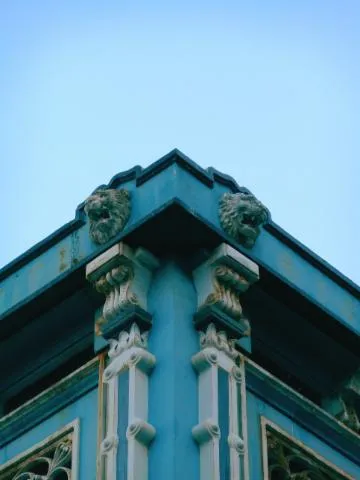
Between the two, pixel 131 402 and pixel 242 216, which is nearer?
pixel 131 402

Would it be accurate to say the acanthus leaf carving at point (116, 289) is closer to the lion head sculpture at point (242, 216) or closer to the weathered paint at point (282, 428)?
the lion head sculpture at point (242, 216)

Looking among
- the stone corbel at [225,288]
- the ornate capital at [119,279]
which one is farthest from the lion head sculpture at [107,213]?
the stone corbel at [225,288]

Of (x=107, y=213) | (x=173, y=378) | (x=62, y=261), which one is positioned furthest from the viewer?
(x=62, y=261)

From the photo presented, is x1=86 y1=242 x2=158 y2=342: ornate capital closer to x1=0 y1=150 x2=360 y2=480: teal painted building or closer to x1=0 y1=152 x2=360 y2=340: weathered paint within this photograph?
x1=0 y1=150 x2=360 y2=480: teal painted building

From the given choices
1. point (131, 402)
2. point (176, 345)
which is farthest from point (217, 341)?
point (131, 402)

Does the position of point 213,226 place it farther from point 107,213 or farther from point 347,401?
point 347,401

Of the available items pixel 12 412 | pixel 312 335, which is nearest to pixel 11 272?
pixel 12 412

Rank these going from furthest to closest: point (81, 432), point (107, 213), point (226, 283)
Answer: point (107, 213) < point (226, 283) < point (81, 432)

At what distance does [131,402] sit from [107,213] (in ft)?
7.46

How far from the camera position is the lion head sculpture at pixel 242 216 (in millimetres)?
17969

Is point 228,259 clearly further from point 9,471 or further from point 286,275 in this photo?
point 9,471

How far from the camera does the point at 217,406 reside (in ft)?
53.7

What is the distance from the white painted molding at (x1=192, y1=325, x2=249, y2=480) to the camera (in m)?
15.9

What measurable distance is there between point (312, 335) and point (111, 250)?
2252 mm
